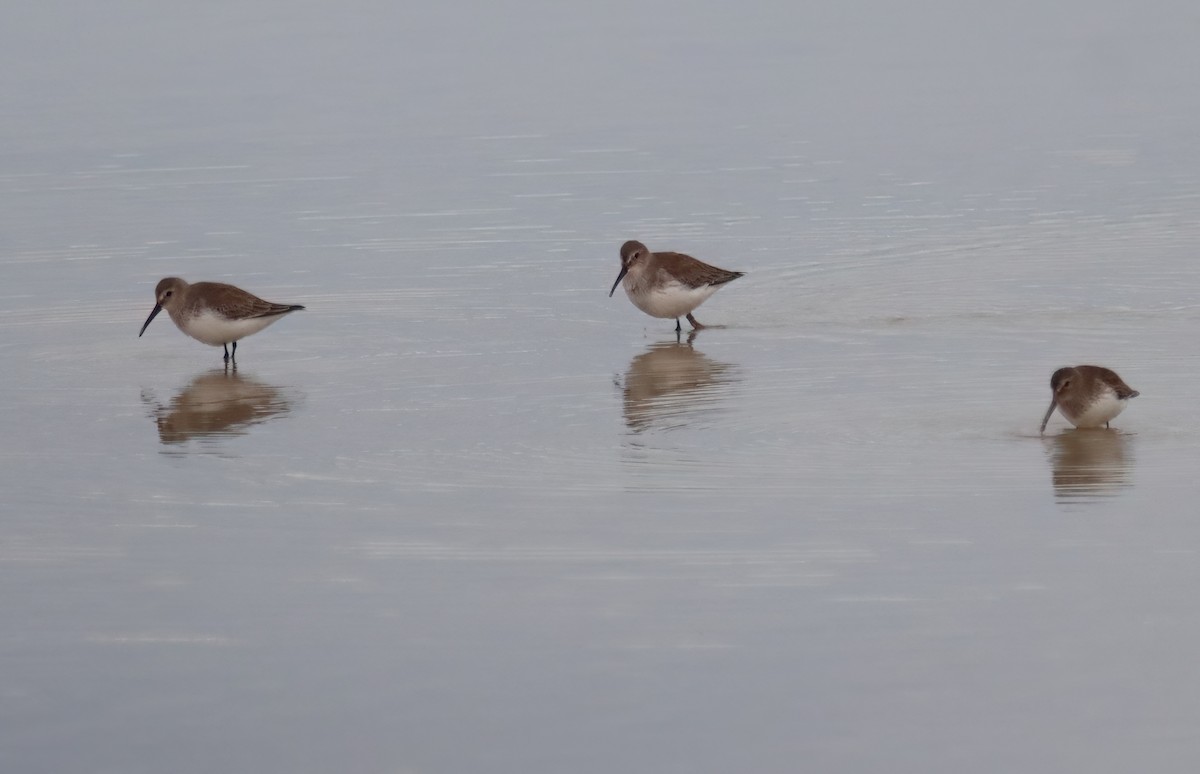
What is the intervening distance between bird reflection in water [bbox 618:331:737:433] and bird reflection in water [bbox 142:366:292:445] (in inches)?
91.1

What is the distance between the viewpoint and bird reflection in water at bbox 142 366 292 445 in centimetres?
1266

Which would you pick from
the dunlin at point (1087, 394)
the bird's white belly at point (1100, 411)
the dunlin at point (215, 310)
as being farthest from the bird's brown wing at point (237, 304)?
the bird's white belly at point (1100, 411)

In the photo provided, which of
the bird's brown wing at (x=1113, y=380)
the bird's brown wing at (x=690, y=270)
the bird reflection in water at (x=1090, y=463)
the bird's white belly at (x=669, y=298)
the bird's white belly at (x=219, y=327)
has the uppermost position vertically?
the bird's brown wing at (x=690, y=270)

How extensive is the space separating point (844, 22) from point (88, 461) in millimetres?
25382

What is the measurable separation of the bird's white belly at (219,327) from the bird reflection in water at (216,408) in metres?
0.37

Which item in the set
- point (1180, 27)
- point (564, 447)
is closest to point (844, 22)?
point (1180, 27)

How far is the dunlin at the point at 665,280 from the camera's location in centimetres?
1559

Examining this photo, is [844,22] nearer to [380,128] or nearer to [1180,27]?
[1180,27]

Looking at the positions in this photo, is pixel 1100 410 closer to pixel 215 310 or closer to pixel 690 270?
pixel 690 270

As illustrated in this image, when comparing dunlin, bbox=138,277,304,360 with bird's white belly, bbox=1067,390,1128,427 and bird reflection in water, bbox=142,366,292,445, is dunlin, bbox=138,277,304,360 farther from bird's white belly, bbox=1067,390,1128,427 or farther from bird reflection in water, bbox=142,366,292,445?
bird's white belly, bbox=1067,390,1128,427

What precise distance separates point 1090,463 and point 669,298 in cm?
497

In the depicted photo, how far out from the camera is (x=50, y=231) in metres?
19.7

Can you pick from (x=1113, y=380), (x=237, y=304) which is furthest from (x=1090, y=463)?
(x=237, y=304)

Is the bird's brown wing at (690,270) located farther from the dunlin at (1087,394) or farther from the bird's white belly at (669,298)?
the dunlin at (1087,394)
